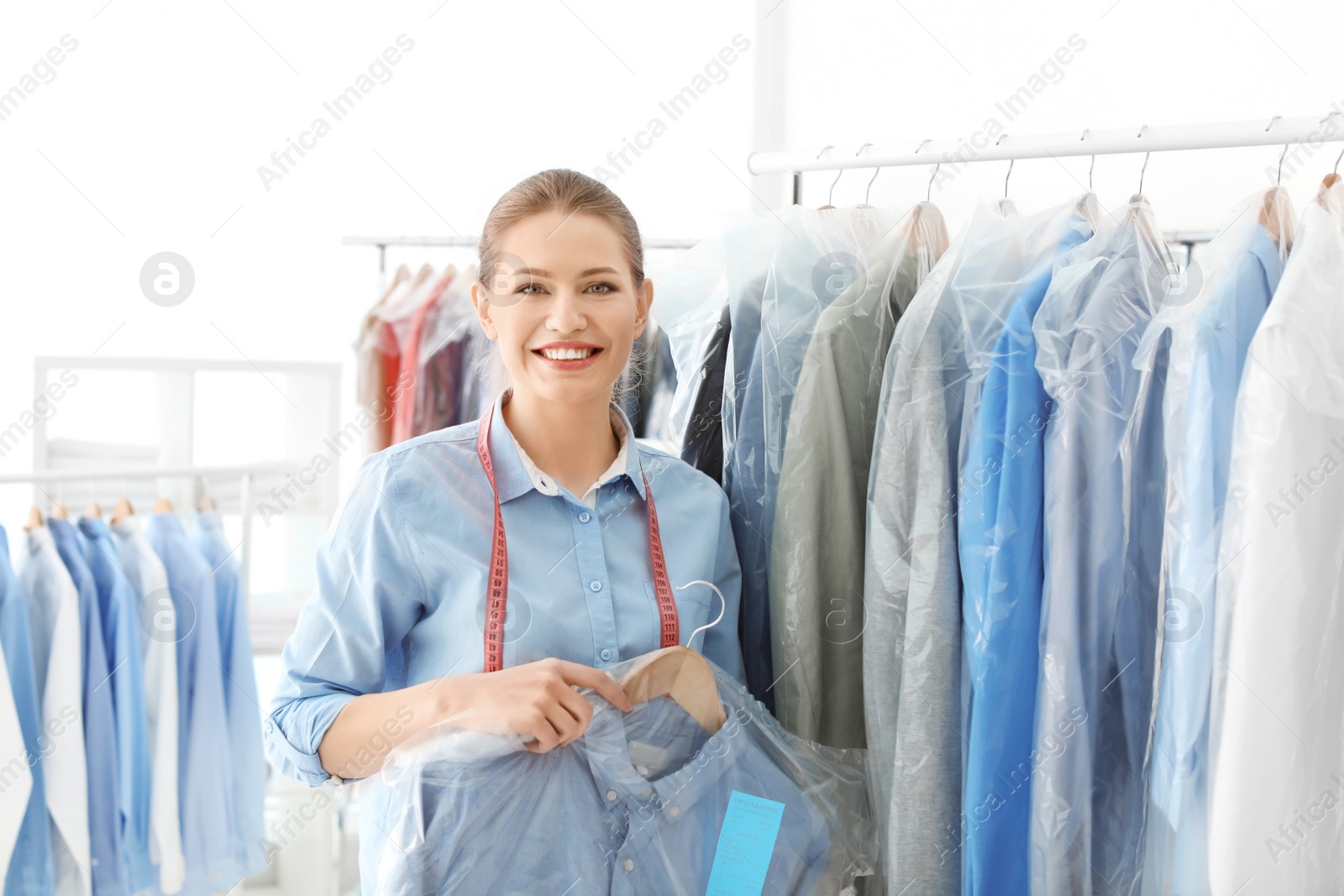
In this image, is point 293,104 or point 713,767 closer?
point 713,767

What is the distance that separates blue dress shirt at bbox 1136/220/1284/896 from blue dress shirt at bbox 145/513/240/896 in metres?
1.54

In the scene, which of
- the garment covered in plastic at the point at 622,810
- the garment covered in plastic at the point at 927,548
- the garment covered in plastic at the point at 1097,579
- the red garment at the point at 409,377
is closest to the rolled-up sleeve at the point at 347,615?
the garment covered in plastic at the point at 622,810

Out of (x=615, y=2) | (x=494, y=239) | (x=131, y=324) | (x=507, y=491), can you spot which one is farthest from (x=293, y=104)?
(x=507, y=491)

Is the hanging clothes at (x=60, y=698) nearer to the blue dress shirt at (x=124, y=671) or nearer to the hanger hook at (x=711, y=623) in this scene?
the blue dress shirt at (x=124, y=671)

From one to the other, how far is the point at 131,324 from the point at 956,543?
1.89 m

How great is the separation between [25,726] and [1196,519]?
67.0 inches

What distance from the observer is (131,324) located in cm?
214

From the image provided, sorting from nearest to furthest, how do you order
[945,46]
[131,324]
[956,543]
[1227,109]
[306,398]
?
[956,543]
[1227,109]
[945,46]
[131,324]
[306,398]

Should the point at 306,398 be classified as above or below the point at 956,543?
above

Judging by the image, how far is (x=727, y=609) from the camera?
1.17 m

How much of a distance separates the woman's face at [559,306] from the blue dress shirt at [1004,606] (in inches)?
16.4

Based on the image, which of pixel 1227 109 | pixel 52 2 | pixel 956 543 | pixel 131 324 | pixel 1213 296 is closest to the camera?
pixel 1213 296

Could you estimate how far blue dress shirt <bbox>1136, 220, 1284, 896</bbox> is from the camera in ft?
2.97

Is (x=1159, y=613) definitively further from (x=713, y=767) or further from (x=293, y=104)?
(x=293, y=104)
